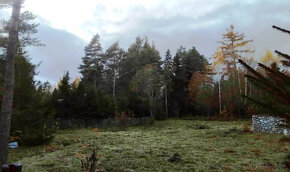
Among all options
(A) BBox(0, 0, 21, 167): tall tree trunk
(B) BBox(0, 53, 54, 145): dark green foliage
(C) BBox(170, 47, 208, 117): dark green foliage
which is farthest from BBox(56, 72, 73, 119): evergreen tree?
(C) BBox(170, 47, 208, 117): dark green foliage

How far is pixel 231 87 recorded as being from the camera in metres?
25.2

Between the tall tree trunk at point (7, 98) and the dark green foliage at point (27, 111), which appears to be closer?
the tall tree trunk at point (7, 98)

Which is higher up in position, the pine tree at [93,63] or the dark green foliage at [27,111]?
the pine tree at [93,63]

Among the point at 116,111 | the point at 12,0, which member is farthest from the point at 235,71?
the point at 12,0

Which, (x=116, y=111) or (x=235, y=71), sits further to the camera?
(x=235, y=71)

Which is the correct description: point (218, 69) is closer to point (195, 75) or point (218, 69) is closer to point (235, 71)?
point (235, 71)

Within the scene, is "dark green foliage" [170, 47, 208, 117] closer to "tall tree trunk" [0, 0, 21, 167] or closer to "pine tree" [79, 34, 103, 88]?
"pine tree" [79, 34, 103, 88]

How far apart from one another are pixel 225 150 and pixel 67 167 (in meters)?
5.02

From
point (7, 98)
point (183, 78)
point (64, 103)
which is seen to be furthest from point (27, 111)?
point (183, 78)

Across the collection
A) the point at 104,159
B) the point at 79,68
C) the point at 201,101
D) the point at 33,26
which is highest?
the point at 79,68

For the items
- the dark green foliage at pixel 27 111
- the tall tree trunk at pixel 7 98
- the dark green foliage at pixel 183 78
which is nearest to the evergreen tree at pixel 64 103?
the dark green foliage at pixel 27 111

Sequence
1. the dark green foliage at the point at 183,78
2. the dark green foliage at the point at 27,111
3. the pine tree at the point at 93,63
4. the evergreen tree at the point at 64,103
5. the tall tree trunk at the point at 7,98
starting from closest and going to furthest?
the tall tree trunk at the point at 7,98 → the dark green foliage at the point at 27,111 → the evergreen tree at the point at 64,103 → the dark green foliage at the point at 183,78 → the pine tree at the point at 93,63

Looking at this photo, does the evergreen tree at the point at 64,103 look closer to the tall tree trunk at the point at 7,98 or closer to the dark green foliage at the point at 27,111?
the dark green foliage at the point at 27,111

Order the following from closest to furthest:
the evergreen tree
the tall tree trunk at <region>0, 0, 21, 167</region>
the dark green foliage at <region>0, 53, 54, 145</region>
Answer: the tall tree trunk at <region>0, 0, 21, 167</region> < the dark green foliage at <region>0, 53, 54, 145</region> < the evergreen tree
